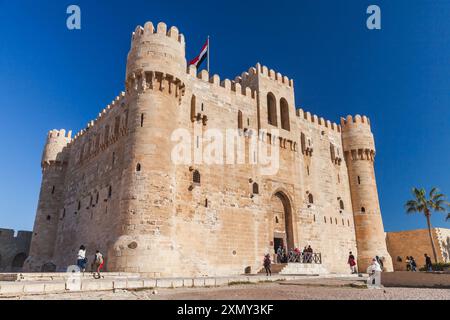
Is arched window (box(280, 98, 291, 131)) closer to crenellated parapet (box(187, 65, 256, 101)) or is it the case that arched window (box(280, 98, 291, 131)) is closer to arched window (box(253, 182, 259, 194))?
crenellated parapet (box(187, 65, 256, 101))

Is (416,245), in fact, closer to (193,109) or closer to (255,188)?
(255,188)

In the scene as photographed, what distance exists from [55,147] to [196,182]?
646 inches

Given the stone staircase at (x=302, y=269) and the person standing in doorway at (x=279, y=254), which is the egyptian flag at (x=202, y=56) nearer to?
the person standing in doorway at (x=279, y=254)

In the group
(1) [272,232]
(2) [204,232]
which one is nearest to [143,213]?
(2) [204,232]

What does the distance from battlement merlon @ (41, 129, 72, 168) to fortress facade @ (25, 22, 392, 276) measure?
0.09 meters

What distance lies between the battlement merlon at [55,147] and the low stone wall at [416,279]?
25.8 meters

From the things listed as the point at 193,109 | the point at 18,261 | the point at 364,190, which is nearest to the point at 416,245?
the point at 364,190

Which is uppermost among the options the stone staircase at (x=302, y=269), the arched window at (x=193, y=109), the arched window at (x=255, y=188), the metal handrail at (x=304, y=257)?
the arched window at (x=193, y=109)

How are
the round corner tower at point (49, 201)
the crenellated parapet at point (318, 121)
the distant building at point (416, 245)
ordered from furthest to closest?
the distant building at point (416, 245)
the crenellated parapet at point (318, 121)
the round corner tower at point (49, 201)

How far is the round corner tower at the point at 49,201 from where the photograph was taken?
25.3m

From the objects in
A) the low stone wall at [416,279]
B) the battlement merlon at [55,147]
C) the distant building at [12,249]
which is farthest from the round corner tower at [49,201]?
the low stone wall at [416,279]

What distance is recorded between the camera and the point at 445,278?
11.7 m

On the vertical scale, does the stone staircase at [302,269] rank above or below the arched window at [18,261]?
below

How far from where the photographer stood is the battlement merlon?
92.1 ft
